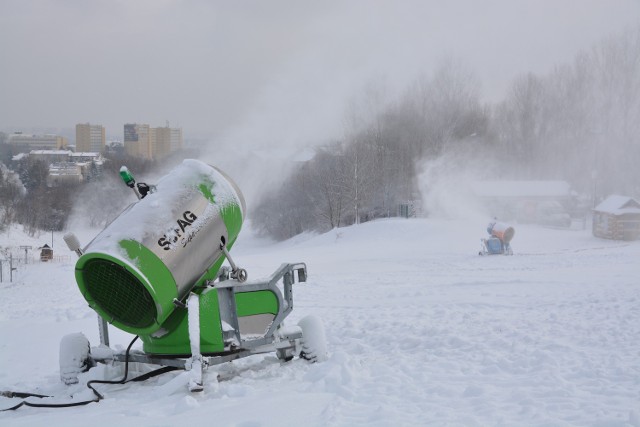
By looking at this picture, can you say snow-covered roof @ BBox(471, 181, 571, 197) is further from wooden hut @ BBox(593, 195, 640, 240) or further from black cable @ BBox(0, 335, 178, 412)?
black cable @ BBox(0, 335, 178, 412)

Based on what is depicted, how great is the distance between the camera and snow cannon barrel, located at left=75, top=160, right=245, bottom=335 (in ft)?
18.2

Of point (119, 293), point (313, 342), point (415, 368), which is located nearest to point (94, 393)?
point (119, 293)

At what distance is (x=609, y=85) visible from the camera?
58.6m

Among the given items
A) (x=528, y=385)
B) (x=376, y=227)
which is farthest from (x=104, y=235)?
(x=376, y=227)

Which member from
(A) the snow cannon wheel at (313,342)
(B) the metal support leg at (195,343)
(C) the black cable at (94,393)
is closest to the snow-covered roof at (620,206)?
(A) the snow cannon wheel at (313,342)

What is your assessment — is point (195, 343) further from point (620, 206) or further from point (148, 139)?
point (148, 139)

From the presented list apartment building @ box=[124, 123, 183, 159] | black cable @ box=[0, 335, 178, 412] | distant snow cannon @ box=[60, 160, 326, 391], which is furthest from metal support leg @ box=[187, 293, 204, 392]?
apartment building @ box=[124, 123, 183, 159]

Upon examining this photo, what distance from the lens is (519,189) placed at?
46.1m

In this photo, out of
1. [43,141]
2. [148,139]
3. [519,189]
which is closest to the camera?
[519,189]

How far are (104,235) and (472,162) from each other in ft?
182

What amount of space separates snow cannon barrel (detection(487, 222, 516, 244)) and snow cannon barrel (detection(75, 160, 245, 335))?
1985 centimetres

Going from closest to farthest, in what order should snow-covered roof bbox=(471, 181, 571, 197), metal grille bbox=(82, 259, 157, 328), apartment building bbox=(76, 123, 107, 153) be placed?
metal grille bbox=(82, 259, 157, 328) → snow-covered roof bbox=(471, 181, 571, 197) → apartment building bbox=(76, 123, 107, 153)

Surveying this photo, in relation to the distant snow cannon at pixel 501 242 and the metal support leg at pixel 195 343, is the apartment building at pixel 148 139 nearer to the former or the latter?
the distant snow cannon at pixel 501 242

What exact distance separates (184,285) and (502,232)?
20.5 m
